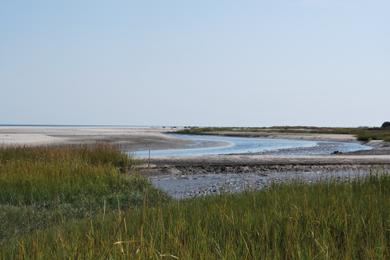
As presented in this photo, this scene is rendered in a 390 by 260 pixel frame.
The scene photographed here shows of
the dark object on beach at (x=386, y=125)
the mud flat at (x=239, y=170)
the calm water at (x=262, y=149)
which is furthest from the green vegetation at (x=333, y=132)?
the mud flat at (x=239, y=170)

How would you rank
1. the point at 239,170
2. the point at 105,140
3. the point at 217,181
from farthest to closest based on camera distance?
1. the point at 105,140
2. the point at 239,170
3. the point at 217,181

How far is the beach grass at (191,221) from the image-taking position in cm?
512

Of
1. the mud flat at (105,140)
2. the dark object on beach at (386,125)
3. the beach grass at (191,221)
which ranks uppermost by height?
the dark object on beach at (386,125)

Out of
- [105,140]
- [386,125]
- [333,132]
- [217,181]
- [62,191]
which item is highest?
[386,125]

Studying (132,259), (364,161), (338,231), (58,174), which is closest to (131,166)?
(58,174)

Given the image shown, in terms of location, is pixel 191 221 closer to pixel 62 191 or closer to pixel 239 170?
pixel 62 191

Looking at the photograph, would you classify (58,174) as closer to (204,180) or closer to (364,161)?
(204,180)

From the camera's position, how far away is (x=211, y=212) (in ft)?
25.1

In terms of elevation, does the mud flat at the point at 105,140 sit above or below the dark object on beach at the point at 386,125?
below

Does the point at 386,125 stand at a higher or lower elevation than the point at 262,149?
higher

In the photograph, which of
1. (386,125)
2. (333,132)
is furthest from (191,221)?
(386,125)

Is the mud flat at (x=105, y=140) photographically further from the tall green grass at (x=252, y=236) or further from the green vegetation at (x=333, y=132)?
the green vegetation at (x=333, y=132)

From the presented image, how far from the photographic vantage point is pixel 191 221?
25.2 feet

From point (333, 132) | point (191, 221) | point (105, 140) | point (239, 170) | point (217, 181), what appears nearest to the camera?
point (191, 221)
